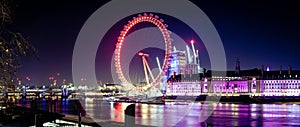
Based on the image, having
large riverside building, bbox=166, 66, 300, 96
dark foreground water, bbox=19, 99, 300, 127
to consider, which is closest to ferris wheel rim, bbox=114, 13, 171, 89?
dark foreground water, bbox=19, 99, 300, 127

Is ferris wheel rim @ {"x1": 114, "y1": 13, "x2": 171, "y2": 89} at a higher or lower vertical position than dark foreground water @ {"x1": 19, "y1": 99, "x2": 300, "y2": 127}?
higher

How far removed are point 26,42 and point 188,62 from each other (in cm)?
13172

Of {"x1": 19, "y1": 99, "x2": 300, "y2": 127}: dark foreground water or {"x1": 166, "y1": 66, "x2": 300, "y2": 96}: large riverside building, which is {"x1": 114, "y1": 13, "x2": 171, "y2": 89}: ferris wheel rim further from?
{"x1": 166, "y1": 66, "x2": 300, "y2": 96}: large riverside building

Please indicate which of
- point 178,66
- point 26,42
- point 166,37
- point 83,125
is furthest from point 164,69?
point 178,66

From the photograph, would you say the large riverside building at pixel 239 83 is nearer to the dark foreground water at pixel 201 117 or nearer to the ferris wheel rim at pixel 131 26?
the ferris wheel rim at pixel 131 26

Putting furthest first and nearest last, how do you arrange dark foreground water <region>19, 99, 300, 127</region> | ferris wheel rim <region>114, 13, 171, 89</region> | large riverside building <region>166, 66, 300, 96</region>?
large riverside building <region>166, 66, 300, 96</region>, ferris wheel rim <region>114, 13, 171, 89</region>, dark foreground water <region>19, 99, 300, 127</region>

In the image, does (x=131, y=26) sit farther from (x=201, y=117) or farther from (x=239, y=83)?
(x=239, y=83)

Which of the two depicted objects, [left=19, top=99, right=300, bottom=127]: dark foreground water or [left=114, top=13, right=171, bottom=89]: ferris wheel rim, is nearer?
[left=19, top=99, right=300, bottom=127]: dark foreground water

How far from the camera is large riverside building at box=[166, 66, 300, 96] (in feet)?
375

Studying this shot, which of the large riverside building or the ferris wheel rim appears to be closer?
the ferris wheel rim

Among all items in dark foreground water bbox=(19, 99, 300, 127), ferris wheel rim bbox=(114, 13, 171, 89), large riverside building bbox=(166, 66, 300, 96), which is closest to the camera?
dark foreground water bbox=(19, 99, 300, 127)

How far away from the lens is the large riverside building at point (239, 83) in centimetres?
11442

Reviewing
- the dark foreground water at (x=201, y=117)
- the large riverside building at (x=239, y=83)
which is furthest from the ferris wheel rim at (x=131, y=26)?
the large riverside building at (x=239, y=83)

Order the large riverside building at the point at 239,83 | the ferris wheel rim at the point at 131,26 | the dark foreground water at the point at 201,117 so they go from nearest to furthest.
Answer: the dark foreground water at the point at 201,117 → the ferris wheel rim at the point at 131,26 → the large riverside building at the point at 239,83
